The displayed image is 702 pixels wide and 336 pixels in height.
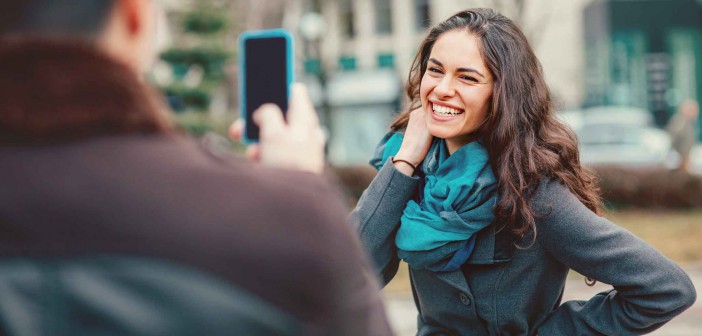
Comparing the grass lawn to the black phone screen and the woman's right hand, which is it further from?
the black phone screen

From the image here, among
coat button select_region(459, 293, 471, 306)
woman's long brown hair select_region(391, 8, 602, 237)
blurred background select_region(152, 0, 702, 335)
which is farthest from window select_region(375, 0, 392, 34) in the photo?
coat button select_region(459, 293, 471, 306)

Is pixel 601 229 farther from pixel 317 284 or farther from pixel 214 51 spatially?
pixel 214 51

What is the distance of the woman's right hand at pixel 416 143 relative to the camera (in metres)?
2.91

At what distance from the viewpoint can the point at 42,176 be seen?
1158 millimetres

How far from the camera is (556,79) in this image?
108 feet

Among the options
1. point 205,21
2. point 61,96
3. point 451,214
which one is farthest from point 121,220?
point 205,21

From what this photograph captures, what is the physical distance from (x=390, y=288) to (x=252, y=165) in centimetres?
843

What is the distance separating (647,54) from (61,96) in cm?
3344

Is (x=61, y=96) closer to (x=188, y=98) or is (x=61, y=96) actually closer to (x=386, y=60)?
(x=188, y=98)

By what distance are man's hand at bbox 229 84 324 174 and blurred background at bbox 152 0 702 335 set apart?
9 cm

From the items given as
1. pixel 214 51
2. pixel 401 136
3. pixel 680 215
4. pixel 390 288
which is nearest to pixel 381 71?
pixel 214 51

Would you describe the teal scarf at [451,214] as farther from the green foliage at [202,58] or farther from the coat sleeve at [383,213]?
the green foliage at [202,58]

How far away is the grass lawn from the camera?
34.6 feet

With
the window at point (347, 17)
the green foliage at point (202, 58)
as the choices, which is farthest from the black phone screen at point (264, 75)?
the window at point (347, 17)
